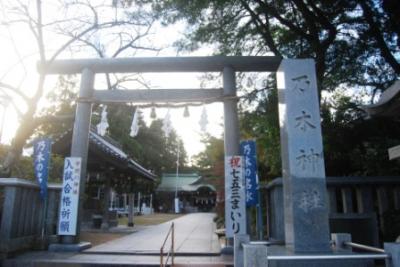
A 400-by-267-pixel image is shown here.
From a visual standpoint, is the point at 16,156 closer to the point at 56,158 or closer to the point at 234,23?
the point at 56,158

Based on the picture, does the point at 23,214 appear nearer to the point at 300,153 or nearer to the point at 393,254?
the point at 300,153

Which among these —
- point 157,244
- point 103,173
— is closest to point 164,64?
point 157,244

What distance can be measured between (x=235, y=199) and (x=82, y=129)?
460cm

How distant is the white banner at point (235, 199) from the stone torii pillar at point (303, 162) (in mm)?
2429

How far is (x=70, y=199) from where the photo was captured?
9.25 meters

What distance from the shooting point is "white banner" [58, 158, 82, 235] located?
9117 millimetres

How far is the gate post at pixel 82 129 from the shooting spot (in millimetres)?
9539

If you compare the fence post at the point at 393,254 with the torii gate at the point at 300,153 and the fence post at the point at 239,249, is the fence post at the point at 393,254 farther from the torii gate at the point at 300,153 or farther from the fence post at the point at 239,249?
the torii gate at the point at 300,153

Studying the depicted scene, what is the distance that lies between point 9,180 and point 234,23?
8.12m

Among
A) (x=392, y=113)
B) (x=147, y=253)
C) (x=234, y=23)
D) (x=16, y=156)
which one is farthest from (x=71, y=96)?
(x=392, y=113)

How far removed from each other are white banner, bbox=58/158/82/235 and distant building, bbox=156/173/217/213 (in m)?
36.9

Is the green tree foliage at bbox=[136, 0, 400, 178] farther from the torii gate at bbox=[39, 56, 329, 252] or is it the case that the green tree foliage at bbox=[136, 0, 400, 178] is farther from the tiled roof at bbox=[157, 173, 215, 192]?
the tiled roof at bbox=[157, 173, 215, 192]

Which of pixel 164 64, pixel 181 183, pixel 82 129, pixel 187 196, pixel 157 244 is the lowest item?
pixel 157 244

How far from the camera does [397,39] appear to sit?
31.7 ft
